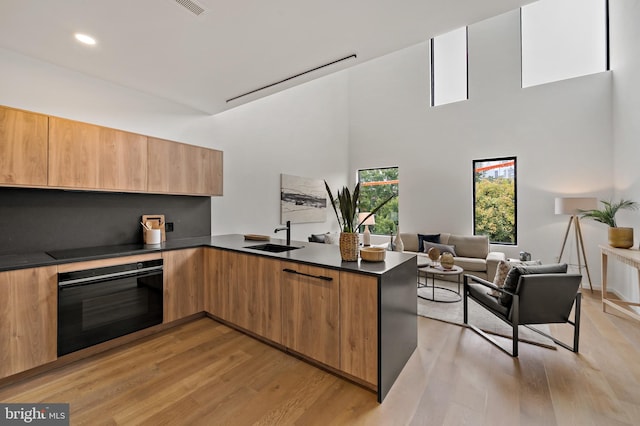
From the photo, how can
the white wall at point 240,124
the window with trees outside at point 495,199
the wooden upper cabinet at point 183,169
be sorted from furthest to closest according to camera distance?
the window with trees outside at point 495,199 → the wooden upper cabinet at point 183,169 → the white wall at point 240,124

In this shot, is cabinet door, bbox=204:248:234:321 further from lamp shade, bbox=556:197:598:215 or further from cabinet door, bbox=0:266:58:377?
lamp shade, bbox=556:197:598:215

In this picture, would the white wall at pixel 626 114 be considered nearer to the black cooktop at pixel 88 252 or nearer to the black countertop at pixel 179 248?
the black countertop at pixel 179 248

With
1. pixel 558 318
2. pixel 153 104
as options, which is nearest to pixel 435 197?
pixel 558 318

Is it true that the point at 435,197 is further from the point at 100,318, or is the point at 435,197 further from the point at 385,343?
the point at 100,318

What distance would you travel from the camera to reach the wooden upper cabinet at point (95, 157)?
223 cm

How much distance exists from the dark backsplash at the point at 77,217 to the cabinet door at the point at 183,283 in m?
0.64

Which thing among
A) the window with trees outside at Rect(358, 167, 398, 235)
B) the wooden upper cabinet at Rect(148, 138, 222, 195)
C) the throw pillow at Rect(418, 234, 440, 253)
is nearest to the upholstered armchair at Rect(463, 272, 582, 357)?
the throw pillow at Rect(418, 234, 440, 253)

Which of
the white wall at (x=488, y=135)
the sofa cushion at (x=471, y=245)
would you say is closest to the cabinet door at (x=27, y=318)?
the sofa cushion at (x=471, y=245)

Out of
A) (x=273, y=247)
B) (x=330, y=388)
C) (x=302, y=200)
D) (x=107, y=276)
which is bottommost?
(x=330, y=388)

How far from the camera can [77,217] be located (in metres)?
2.59

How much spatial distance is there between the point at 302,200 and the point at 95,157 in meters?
3.44

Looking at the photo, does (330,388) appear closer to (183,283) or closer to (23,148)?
(183,283)

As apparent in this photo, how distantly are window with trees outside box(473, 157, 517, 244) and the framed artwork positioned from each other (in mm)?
3200

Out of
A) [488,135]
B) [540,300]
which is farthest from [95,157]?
[488,135]
